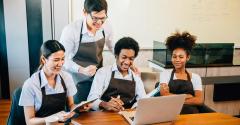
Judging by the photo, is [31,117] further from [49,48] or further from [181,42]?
[181,42]

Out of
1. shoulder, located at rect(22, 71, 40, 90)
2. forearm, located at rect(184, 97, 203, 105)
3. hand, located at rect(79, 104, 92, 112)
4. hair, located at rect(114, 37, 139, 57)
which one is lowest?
forearm, located at rect(184, 97, 203, 105)

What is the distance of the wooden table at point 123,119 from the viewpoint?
1516 mm

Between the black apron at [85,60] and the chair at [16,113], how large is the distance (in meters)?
0.63

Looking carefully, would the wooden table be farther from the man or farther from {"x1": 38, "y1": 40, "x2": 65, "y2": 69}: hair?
{"x1": 38, "y1": 40, "x2": 65, "y2": 69}: hair

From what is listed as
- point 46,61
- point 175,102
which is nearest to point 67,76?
point 46,61

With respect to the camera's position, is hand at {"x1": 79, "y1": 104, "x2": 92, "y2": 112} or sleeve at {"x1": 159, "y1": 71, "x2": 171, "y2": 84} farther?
sleeve at {"x1": 159, "y1": 71, "x2": 171, "y2": 84}

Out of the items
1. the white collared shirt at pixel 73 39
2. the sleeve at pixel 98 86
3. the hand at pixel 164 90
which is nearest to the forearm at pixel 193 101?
the hand at pixel 164 90

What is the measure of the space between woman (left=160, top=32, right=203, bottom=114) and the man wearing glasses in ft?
1.90

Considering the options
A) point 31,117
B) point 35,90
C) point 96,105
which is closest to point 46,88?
point 35,90

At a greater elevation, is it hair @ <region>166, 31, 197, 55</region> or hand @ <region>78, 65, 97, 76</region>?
hair @ <region>166, 31, 197, 55</region>

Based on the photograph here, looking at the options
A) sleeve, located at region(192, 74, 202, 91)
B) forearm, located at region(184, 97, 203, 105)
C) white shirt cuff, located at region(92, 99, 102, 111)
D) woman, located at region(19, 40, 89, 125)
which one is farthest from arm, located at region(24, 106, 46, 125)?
sleeve, located at region(192, 74, 202, 91)

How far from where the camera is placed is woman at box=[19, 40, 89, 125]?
1.52m

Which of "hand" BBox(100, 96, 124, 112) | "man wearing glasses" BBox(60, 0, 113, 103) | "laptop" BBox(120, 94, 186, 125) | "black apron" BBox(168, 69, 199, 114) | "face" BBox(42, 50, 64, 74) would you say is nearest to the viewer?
"laptop" BBox(120, 94, 186, 125)

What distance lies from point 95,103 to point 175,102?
0.59m
